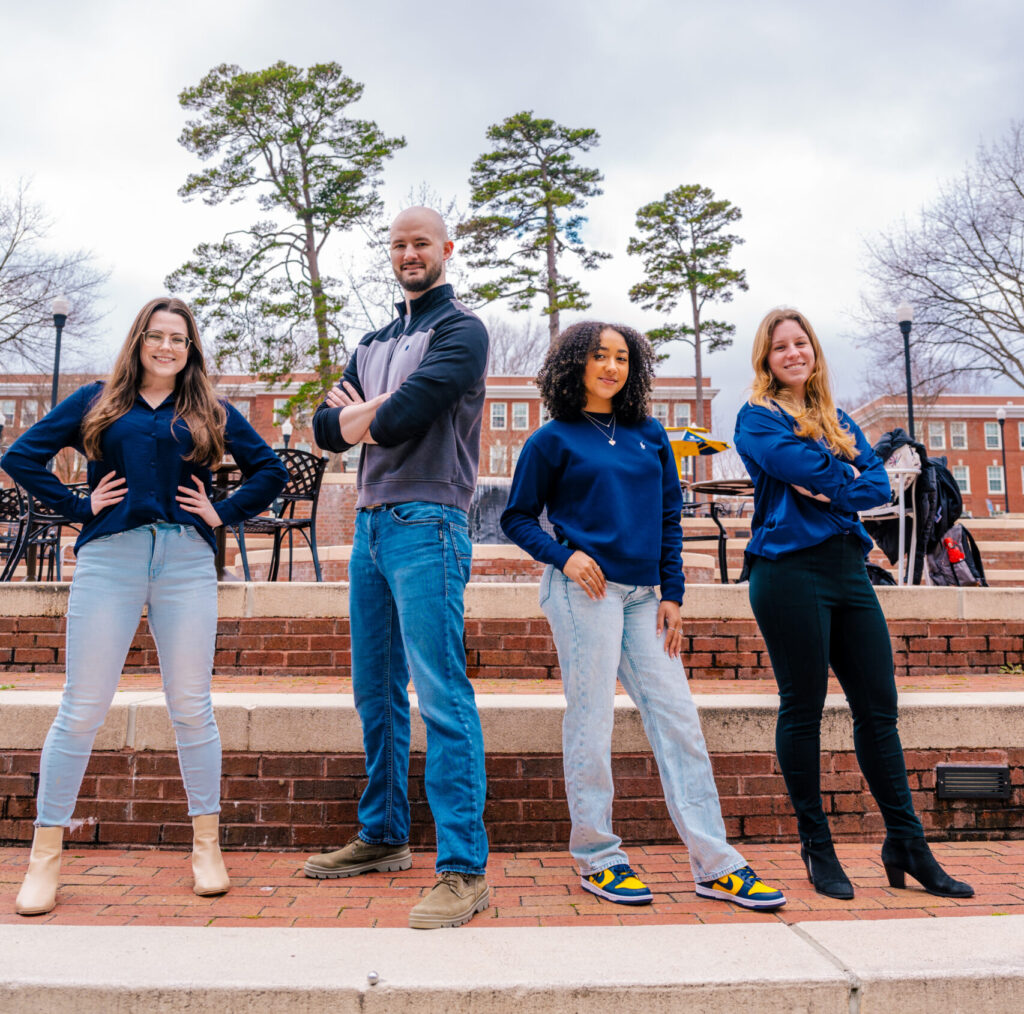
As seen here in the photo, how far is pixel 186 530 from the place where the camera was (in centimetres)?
285

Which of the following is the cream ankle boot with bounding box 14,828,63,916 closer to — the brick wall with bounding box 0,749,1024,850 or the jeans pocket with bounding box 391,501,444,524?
the brick wall with bounding box 0,749,1024,850

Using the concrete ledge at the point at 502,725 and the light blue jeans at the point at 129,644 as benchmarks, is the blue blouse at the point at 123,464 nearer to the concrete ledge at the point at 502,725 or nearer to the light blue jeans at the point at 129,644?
the light blue jeans at the point at 129,644

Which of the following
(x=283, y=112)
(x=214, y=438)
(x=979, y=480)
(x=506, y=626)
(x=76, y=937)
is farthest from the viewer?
(x=979, y=480)

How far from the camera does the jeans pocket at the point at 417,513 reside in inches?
105

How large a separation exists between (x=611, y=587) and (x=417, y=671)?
0.70 metres

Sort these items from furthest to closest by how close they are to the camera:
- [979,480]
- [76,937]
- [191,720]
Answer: [979,480]
[191,720]
[76,937]

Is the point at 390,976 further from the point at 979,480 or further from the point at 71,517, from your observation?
the point at 979,480

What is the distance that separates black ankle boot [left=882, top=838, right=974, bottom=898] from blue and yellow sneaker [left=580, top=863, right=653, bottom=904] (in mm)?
839

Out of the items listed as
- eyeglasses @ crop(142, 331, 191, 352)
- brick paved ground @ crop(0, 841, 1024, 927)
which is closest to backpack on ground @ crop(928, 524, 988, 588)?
brick paved ground @ crop(0, 841, 1024, 927)

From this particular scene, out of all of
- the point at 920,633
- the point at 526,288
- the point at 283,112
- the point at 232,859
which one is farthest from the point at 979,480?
the point at 232,859

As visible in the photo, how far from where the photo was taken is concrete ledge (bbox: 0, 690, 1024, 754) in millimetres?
3225

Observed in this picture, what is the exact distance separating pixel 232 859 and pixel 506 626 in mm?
2262

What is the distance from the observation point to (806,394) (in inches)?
124

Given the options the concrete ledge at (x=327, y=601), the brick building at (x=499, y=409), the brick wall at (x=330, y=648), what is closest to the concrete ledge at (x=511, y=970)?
the brick wall at (x=330, y=648)
